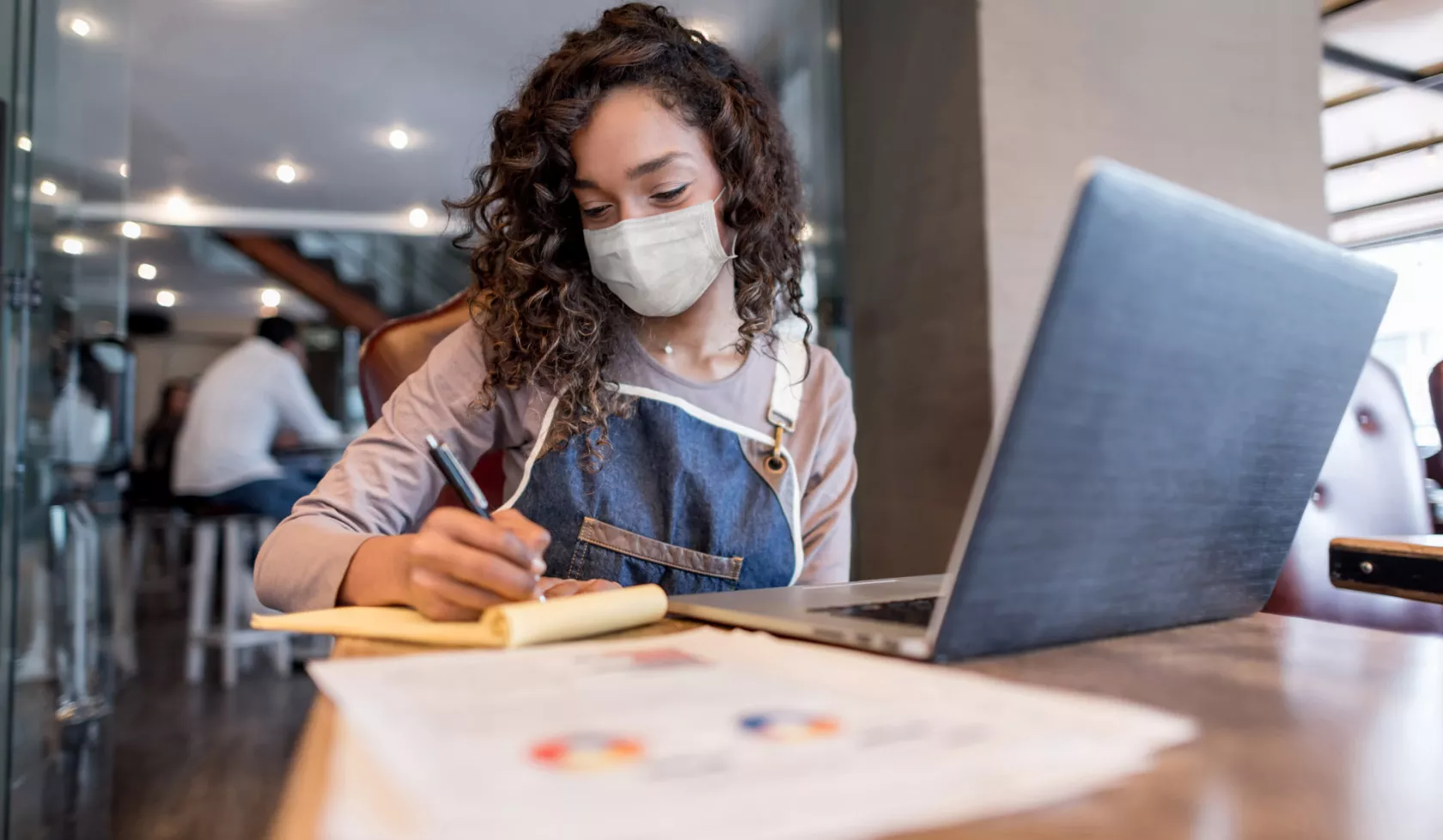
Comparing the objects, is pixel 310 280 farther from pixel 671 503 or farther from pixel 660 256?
pixel 671 503

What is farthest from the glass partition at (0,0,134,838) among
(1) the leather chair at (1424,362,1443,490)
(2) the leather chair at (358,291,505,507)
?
(1) the leather chair at (1424,362,1443,490)

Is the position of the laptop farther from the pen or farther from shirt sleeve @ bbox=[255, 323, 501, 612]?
shirt sleeve @ bbox=[255, 323, 501, 612]

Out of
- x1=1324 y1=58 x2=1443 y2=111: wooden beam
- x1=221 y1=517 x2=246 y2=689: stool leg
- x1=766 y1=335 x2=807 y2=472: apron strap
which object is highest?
x1=1324 y1=58 x2=1443 y2=111: wooden beam

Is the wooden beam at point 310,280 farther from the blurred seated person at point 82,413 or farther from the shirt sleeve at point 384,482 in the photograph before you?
the shirt sleeve at point 384,482

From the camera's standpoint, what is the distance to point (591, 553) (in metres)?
0.98

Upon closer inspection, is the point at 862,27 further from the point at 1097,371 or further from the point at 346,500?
the point at 1097,371

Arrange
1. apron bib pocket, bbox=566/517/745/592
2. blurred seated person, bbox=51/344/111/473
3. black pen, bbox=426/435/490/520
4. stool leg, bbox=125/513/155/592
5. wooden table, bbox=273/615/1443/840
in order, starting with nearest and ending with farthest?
wooden table, bbox=273/615/1443/840, black pen, bbox=426/435/490/520, apron bib pocket, bbox=566/517/745/592, blurred seated person, bbox=51/344/111/473, stool leg, bbox=125/513/155/592

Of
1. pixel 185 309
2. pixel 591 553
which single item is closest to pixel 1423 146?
pixel 591 553

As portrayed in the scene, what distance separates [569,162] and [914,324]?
1564 mm

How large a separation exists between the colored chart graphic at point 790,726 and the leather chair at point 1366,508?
1.07 meters

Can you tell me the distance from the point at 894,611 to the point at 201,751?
2.49 meters

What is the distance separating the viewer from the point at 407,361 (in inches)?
48.0

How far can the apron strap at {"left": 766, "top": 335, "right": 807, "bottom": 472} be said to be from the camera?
3.40ft

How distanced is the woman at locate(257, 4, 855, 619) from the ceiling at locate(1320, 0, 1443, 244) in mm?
2417
